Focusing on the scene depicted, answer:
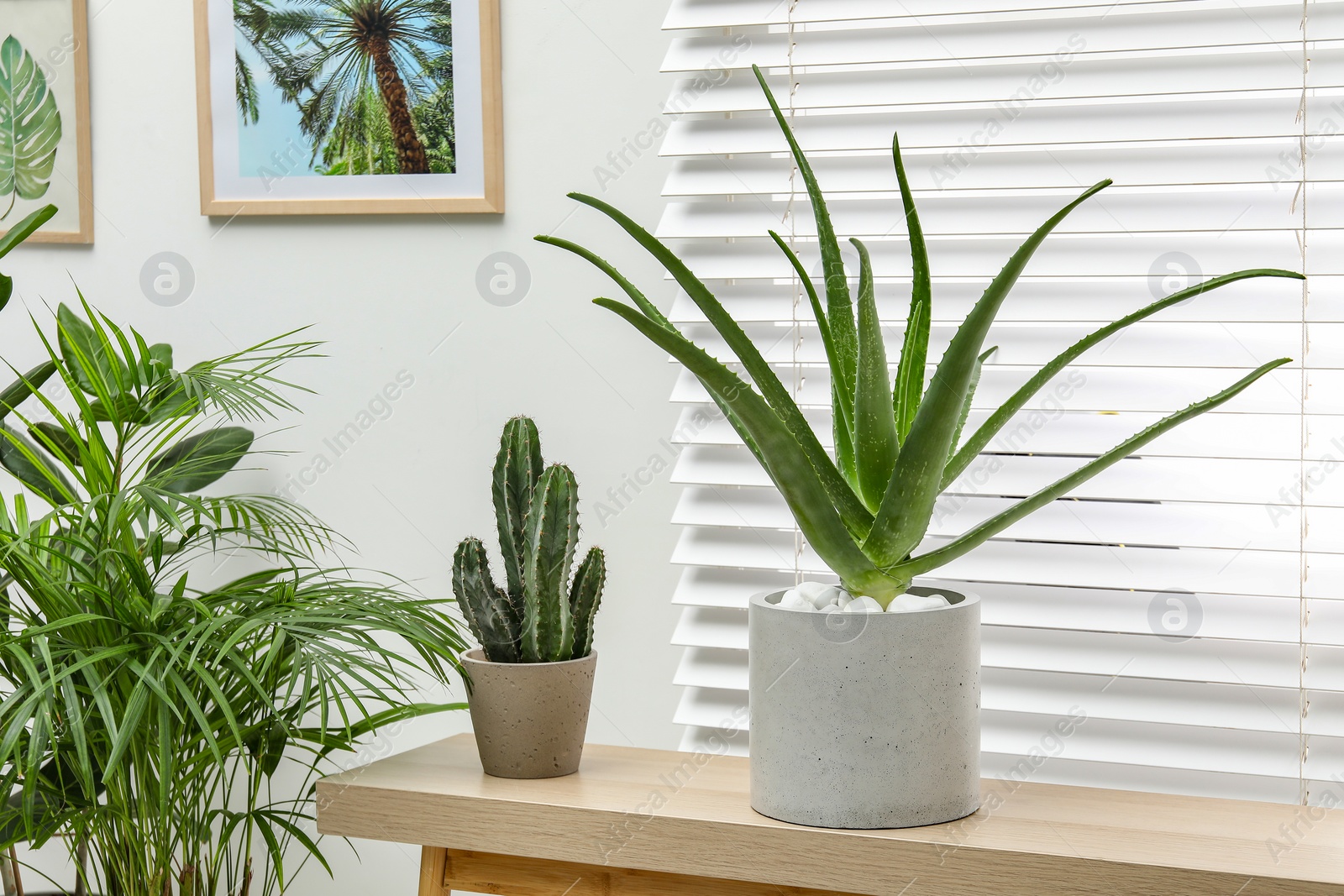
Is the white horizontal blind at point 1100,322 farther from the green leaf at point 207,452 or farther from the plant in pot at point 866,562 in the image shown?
the green leaf at point 207,452

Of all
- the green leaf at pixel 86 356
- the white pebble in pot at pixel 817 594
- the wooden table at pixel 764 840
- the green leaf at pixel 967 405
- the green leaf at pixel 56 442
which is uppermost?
the green leaf at pixel 86 356

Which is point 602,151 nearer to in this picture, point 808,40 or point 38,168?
point 808,40

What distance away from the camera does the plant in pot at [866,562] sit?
878 mm

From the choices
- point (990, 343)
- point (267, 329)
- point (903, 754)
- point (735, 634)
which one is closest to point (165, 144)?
point (267, 329)

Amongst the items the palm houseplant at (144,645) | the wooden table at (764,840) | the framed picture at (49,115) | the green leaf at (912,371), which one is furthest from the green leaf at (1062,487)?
the framed picture at (49,115)

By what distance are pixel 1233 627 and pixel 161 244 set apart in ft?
4.62

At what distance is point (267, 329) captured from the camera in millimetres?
1506

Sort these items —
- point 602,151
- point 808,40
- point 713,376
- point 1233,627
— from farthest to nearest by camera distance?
1. point 602,151
2. point 808,40
3. point 1233,627
4. point 713,376

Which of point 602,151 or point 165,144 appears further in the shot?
Answer: point 165,144

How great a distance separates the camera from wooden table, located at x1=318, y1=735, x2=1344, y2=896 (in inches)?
33.6

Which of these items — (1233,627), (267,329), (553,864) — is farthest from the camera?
(267,329)

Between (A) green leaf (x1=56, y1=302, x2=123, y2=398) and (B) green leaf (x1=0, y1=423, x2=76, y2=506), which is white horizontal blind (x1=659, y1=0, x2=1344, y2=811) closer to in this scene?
(A) green leaf (x1=56, y1=302, x2=123, y2=398)

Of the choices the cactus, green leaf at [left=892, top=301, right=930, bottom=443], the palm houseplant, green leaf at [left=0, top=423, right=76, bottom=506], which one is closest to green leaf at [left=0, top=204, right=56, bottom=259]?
the palm houseplant

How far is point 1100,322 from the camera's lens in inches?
46.5
